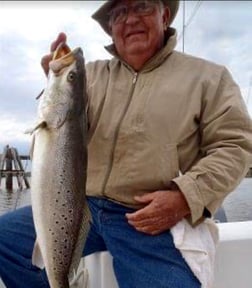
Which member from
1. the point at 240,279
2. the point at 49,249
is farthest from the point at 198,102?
the point at 240,279

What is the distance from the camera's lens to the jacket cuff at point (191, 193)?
7.40 feet

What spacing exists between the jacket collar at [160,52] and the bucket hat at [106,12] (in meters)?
0.15

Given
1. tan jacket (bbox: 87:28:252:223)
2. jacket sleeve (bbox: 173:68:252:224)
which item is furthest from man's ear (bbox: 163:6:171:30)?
jacket sleeve (bbox: 173:68:252:224)

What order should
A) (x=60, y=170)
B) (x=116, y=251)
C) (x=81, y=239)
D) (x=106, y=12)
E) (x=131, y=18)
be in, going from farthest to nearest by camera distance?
1. (x=106, y=12)
2. (x=131, y=18)
3. (x=116, y=251)
4. (x=81, y=239)
5. (x=60, y=170)

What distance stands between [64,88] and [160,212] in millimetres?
819

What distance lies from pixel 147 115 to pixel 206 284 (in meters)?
0.94

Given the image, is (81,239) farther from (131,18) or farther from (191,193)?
(131,18)

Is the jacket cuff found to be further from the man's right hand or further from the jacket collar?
the man's right hand

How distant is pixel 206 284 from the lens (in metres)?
2.29

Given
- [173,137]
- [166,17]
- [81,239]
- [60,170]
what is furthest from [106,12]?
[81,239]

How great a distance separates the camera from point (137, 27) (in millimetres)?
2629

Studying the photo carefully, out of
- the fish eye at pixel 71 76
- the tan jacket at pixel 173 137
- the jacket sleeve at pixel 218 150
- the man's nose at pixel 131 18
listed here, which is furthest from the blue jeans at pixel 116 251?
the man's nose at pixel 131 18

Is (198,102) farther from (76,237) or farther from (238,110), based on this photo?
(76,237)

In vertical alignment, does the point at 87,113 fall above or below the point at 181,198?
above
